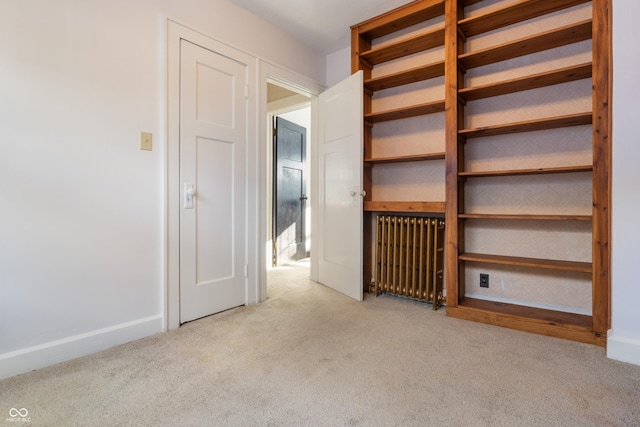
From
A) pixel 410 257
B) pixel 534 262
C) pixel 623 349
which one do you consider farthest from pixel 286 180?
pixel 623 349

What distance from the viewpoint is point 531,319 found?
209 centimetres

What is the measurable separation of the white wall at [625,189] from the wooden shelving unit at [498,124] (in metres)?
0.07

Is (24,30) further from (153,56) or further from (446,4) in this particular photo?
(446,4)

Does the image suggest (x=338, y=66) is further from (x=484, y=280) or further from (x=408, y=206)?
(x=484, y=280)

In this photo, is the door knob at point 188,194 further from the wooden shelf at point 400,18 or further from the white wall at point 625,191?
the white wall at point 625,191

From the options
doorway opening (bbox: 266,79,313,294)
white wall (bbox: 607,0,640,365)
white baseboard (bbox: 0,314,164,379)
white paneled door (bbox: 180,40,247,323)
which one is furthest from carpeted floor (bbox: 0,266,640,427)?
doorway opening (bbox: 266,79,313,294)

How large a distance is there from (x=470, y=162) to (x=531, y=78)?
2.39 feet

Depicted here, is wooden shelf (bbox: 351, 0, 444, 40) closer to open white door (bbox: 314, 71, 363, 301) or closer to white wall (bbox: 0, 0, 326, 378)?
open white door (bbox: 314, 71, 363, 301)

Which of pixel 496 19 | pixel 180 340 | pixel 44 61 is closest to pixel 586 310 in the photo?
pixel 496 19

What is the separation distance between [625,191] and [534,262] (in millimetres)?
667

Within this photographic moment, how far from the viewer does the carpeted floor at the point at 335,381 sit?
1261 mm

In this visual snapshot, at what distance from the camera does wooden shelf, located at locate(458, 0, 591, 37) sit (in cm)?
215

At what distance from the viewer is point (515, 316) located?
2.15m

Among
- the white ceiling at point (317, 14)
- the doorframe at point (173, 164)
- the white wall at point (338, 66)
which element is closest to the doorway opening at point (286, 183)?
the white wall at point (338, 66)
